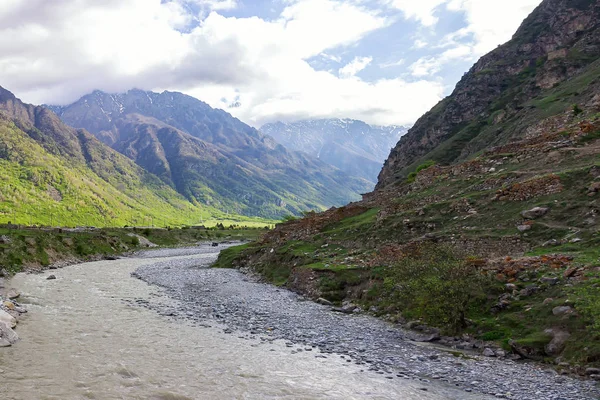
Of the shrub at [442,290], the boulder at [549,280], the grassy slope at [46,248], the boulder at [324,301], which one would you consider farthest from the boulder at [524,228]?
the grassy slope at [46,248]

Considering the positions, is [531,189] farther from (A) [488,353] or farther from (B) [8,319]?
(B) [8,319]

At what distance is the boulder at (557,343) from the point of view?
65.5 ft

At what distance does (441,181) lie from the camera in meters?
56.4

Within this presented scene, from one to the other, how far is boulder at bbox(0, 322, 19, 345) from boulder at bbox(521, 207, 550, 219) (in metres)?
40.2

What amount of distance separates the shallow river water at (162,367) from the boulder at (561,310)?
29.1ft

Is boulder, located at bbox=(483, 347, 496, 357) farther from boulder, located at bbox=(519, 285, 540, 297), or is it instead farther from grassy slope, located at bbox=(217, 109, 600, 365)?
boulder, located at bbox=(519, 285, 540, 297)

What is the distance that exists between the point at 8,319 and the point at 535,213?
42.8m

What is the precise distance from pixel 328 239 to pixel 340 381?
39.3 metres

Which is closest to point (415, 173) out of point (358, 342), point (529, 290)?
point (529, 290)

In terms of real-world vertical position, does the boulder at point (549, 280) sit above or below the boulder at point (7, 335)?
above

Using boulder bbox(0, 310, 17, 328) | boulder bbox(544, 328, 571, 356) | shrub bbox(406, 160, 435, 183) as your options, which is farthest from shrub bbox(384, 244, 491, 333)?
shrub bbox(406, 160, 435, 183)

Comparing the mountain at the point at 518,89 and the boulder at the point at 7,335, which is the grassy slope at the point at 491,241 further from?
the mountain at the point at 518,89

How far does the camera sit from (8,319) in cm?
2691

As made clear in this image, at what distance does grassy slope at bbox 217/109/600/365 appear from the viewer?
74.0ft
